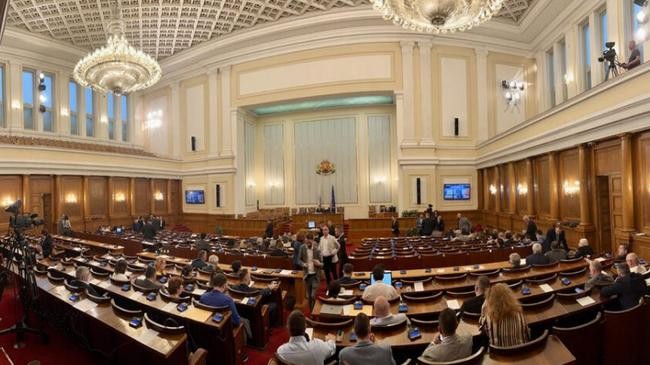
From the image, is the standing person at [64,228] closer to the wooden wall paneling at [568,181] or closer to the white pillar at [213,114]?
the white pillar at [213,114]

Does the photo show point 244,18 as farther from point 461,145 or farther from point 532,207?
point 532,207

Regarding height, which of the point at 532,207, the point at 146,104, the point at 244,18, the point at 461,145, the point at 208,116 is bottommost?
the point at 532,207

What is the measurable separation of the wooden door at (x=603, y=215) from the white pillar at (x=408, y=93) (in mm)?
8257

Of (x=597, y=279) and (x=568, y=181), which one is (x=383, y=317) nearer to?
(x=597, y=279)

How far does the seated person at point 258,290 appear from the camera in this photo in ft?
16.8

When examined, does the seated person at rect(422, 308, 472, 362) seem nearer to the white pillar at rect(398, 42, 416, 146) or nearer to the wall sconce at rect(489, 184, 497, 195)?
the wall sconce at rect(489, 184, 497, 195)

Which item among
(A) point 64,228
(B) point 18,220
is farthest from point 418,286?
(A) point 64,228

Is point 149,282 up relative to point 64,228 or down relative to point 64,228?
down

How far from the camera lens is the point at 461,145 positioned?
1683 centimetres

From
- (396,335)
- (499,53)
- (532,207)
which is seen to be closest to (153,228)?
(396,335)

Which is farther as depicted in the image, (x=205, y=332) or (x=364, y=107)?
(x=364, y=107)

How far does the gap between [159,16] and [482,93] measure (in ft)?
49.9

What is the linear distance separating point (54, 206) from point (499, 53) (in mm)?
20449

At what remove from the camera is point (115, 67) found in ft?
39.5
